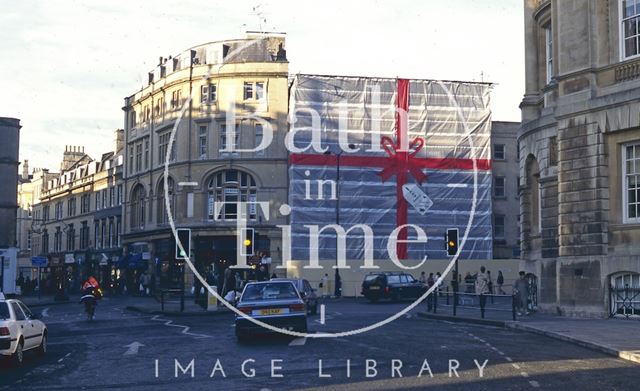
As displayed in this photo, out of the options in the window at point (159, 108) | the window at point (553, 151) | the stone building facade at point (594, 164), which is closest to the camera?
the stone building facade at point (594, 164)

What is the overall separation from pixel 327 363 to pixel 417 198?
1775 inches

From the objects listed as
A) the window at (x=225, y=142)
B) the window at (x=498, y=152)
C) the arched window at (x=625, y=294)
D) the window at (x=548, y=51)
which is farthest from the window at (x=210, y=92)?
the arched window at (x=625, y=294)

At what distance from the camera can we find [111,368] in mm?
16656

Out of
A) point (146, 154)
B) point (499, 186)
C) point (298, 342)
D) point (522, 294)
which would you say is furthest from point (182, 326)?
point (499, 186)

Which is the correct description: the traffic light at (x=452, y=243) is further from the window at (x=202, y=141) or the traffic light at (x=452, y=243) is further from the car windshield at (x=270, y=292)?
the window at (x=202, y=141)

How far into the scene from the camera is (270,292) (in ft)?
72.0

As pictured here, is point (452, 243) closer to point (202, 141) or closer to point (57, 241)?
point (202, 141)

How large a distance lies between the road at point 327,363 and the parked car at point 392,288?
19966mm

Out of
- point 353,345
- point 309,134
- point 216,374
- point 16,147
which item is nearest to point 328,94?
point 309,134

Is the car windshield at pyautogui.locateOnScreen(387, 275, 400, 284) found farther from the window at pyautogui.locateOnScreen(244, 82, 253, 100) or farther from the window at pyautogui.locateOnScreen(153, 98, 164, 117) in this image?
the window at pyautogui.locateOnScreen(153, 98, 164, 117)

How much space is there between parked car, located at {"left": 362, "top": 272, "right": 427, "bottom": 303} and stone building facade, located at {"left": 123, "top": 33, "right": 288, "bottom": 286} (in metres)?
14.6

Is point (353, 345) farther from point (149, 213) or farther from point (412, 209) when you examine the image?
point (149, 213)

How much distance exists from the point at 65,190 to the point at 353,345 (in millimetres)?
79481

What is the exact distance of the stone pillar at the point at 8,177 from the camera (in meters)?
64.5
